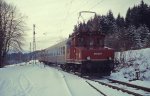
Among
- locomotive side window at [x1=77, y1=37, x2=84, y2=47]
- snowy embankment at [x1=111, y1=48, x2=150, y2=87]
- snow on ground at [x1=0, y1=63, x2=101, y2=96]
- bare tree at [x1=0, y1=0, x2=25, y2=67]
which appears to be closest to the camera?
snow on ground at [x1=0, y1=63, x2=101, y2=96]

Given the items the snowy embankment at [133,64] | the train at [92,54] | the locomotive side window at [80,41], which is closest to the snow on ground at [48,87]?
the train at [92,54]

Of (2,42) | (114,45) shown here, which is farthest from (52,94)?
(2,42)

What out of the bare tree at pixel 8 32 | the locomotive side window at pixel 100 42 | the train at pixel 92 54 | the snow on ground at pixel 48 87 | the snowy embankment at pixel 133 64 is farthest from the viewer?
the bare tree at pixel 8 32

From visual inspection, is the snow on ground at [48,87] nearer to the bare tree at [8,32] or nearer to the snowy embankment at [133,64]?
the snowy embankment at [133,64]

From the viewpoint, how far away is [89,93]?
1411 cm

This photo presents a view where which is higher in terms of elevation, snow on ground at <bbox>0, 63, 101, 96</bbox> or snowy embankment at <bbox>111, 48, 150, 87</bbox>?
snowy embankment at <bbox>111, 48, 150, 87</bbox>

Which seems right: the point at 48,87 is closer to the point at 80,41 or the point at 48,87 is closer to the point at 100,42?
the point at 80,41

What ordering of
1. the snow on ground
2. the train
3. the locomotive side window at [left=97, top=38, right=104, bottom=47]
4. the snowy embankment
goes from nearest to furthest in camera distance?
the snow on ground < the train < the snowy embankment < the locomotive side window at [left=97, top=38, right=104, bottom=47]

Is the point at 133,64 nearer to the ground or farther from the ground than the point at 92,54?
nearer to the ground

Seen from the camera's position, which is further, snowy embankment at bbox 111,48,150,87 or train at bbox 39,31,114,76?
snowy embankment at bbox 111,48,150,87

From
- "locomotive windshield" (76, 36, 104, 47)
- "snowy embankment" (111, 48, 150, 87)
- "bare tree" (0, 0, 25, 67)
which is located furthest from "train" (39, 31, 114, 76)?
"bare tree" (0, 0, 25, 67)

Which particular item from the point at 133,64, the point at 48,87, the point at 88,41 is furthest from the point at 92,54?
the point at 133,64

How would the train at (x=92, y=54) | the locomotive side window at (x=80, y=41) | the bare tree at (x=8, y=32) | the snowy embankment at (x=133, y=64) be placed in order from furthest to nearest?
1. the bare tree at (x=8, y=32)
2. the locomotive side window at (x=80, y=41)
3. the snowy embankment at (x=133, y=64)
4. the train at (x=92, y=54)

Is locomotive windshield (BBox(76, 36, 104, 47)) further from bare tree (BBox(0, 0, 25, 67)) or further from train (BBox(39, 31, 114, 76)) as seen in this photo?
bare tree (BBox(0, 0, 25, 67))
